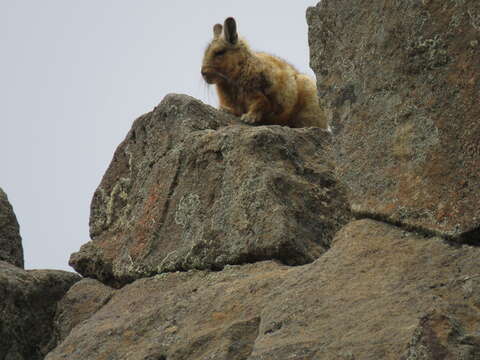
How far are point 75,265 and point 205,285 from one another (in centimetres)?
201

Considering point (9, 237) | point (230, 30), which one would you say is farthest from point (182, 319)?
point (230, 30)

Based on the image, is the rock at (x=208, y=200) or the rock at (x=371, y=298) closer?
the rock at (x=371, y=298)

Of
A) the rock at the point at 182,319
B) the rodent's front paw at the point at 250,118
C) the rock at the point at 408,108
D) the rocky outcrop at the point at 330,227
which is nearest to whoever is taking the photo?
the rocky outcrop at the point at 330,227

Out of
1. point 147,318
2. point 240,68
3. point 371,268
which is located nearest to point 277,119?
point 240,68

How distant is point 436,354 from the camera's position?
3287 mm

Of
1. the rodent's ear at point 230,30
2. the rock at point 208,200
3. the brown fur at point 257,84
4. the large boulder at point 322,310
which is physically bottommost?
the large boulder at point 322,310

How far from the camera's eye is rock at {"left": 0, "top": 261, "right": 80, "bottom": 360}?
5996mm

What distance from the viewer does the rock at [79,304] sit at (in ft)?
19.9

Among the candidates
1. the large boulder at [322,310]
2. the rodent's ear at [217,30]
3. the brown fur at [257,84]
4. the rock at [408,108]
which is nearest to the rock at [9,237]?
the large boulder at [322,310]

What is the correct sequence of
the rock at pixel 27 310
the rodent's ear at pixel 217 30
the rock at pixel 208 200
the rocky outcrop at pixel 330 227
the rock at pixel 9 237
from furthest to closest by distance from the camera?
1. the rodent's ear at pixel 217 30
2. the rock at pixel 9 237
3. the rock at pixel 27 310
4. the rock at pixel 208 200
5. the rocky outcrop at pixel 330 227

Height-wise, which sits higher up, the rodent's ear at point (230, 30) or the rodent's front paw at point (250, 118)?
the rodent's ear at point (230, 30)

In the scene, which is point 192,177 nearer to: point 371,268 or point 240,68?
point 371,268

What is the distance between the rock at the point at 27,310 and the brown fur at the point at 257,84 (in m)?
3.38

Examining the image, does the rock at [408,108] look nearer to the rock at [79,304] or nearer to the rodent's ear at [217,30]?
the rock at [79,304]
